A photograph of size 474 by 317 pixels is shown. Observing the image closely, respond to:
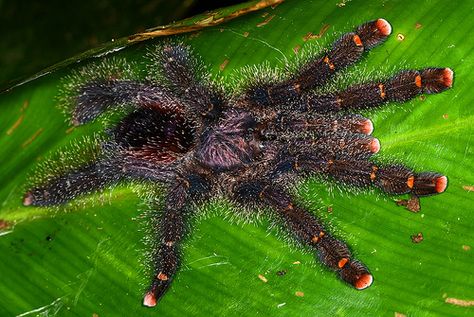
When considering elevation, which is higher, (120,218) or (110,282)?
(120,218)

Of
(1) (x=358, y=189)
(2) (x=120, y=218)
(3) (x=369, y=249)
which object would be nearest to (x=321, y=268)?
(3) (x=369, y=249)

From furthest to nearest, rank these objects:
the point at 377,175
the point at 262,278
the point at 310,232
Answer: the point at 262,278 < the point at 310,232 < the point at 377,175

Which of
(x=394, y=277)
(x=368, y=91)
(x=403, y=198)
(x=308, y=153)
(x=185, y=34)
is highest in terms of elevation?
(x=185, y=34)

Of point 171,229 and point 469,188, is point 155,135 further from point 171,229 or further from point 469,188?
point 469,188

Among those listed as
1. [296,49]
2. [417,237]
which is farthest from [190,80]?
[417,237]

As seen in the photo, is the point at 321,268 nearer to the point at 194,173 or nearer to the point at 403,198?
the point at 403,198

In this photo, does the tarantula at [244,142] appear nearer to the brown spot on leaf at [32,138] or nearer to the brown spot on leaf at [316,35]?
the brown spot on leaf at [316,35]

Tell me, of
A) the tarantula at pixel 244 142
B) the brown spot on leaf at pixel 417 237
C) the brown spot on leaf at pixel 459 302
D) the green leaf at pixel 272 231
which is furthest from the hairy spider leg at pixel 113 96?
the brown spot on leaf at pixel 459 302
